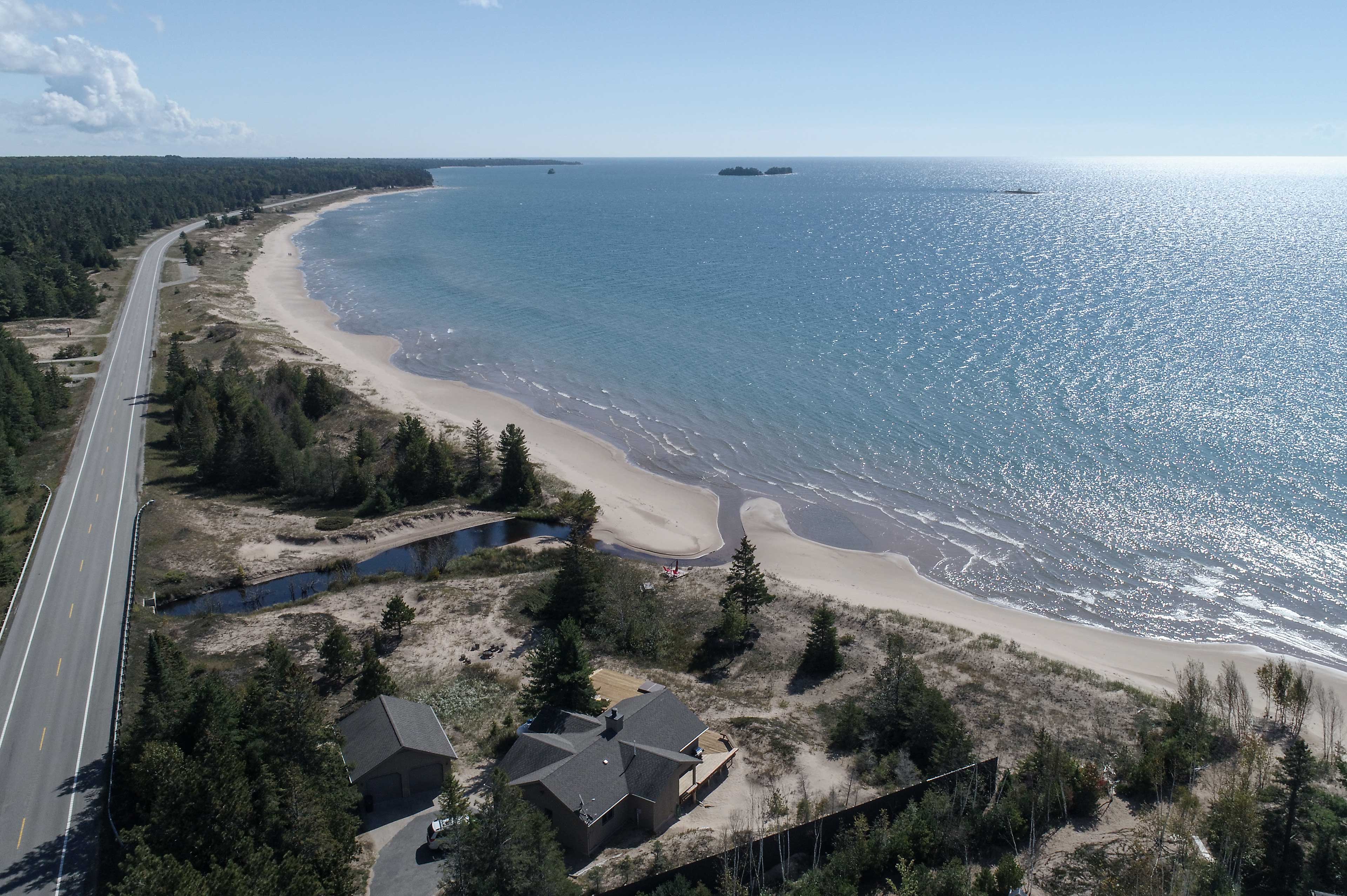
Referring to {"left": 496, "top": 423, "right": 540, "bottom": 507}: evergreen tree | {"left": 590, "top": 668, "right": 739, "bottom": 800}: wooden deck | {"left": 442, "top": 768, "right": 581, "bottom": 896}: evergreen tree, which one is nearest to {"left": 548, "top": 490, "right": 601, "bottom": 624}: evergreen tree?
{"left": 590, "top": 668, "right": 739, "bottom": 800}: wooden deck

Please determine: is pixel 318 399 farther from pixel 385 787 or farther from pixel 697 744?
pixel 697 744

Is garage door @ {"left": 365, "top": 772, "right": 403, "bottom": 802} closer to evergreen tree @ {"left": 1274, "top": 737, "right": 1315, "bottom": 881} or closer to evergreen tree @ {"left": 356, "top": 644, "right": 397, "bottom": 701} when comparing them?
evergreen tree @ {"left": 356, "top": 644, "right": 397, "bottom": 701}

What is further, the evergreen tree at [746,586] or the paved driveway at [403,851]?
the evergreen tree at [746,586]

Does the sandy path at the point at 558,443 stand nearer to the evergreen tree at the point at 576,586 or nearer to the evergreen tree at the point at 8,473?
the evergreen tree at the point at 576,586

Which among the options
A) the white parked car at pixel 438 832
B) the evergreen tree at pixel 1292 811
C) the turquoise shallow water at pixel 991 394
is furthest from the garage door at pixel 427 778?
the turquoise shallow water at pixel 991 394

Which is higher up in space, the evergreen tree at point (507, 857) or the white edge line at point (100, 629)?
the evergreen tree at point (507, 857)

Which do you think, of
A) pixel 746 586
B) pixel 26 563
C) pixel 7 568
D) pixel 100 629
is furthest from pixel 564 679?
pixel 26 563
